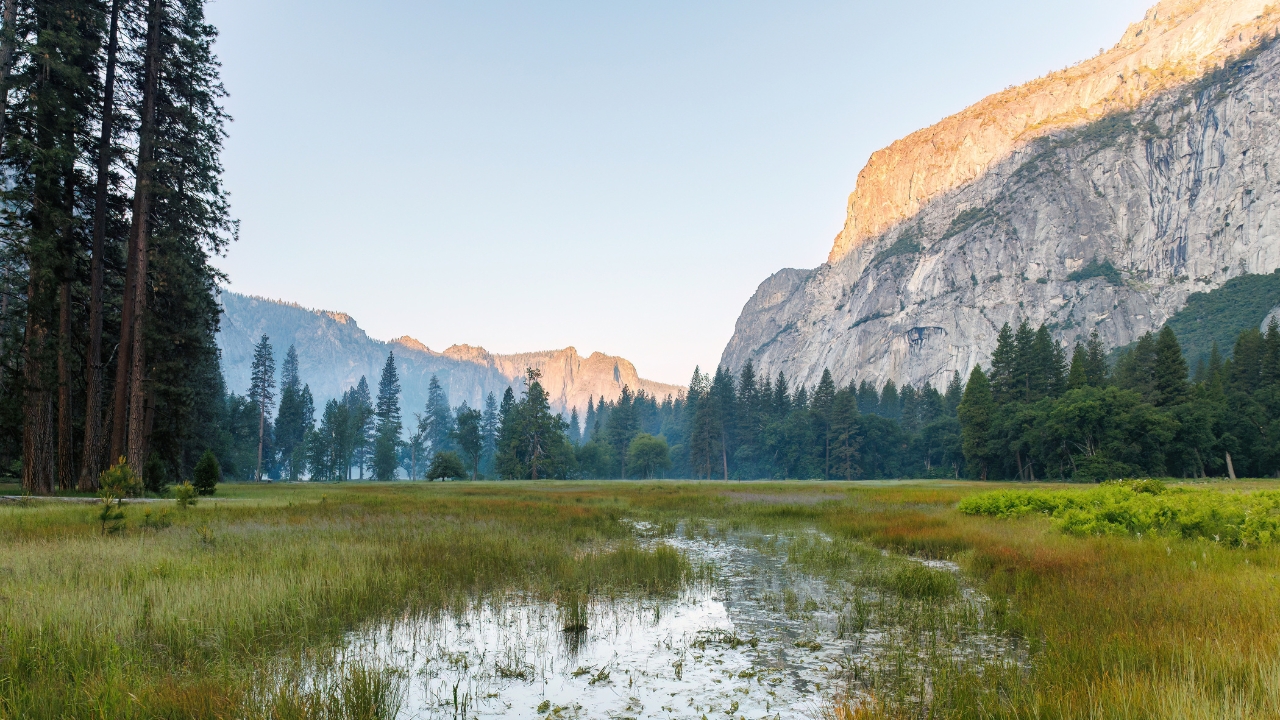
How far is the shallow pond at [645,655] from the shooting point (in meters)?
5.64

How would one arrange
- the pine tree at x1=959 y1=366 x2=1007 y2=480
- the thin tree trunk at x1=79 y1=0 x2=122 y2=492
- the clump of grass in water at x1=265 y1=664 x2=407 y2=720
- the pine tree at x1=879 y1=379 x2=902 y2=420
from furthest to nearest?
the pine tree at x1=879 y1=379 x2=902 y2=420 → the pine tree at x1=959 y1=366 x2=1007 y2=480 → the thin tree trunk at x1=79 y1=0 x2=122 y2=492 → the clump of grass in water at x1=265 y1=664 x2=407 y2=720

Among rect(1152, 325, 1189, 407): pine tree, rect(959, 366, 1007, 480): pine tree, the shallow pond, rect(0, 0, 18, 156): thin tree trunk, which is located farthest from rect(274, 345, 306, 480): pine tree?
rect(1152, 325, 1189, 407): pine tree

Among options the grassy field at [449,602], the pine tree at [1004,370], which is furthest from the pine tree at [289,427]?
the pine tree at [1004,370]

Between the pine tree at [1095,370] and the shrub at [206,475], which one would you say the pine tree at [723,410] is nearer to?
the pine tree at [1095,370]

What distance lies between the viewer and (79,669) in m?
5.05

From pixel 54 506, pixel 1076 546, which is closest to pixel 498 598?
pixel 1076 546

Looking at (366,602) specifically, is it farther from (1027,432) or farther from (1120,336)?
(1120,336)

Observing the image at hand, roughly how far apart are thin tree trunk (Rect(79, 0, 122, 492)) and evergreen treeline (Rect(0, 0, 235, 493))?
0.17ft

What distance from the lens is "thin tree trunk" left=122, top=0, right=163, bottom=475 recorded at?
21.3m

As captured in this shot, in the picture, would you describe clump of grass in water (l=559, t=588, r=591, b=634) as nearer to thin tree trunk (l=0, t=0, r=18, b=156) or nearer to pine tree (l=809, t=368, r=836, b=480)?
thin tree trunk (l=0, t=0, r=18, b=156)

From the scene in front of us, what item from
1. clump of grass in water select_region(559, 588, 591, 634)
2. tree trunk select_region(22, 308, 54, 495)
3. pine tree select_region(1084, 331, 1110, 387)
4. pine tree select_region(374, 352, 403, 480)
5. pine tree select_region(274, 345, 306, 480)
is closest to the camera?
clump of grass in water select_region(559, 588, 591, 634)

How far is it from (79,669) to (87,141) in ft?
81.9

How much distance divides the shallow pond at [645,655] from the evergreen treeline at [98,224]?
1903cm

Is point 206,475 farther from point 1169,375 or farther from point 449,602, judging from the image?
point 1169,375
